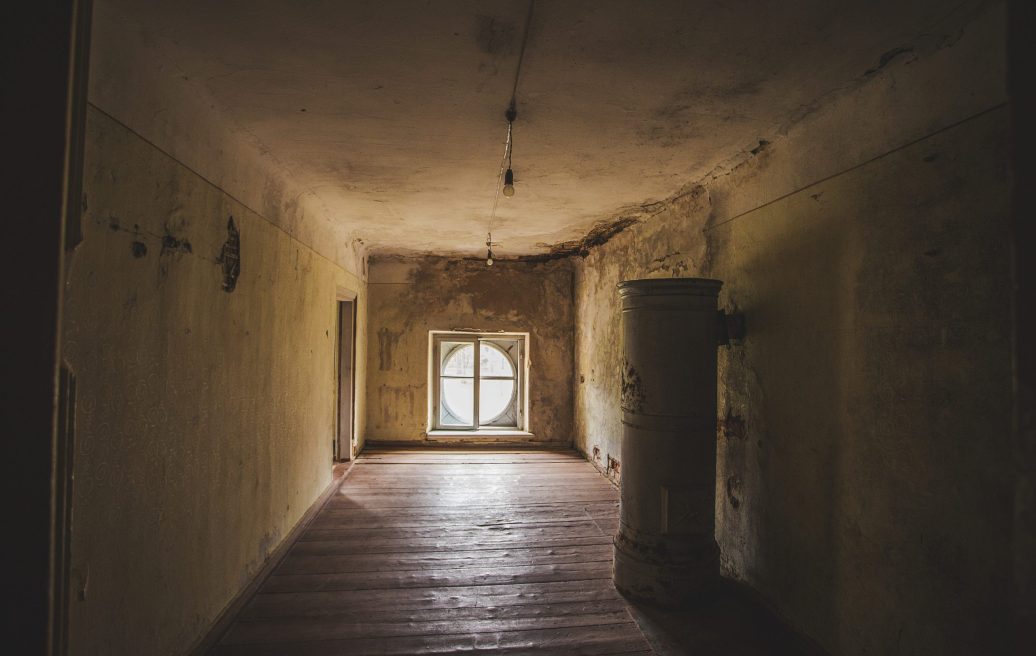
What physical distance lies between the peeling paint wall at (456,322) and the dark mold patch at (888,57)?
4880 mm

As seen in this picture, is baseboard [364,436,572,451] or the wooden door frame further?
baseboard [364,436,572,451]

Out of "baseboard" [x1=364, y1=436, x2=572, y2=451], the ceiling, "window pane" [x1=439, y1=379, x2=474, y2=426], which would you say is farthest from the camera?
"window pane" [x1=439, y1=379, x2=474, y2=426]

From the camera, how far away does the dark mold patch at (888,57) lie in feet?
5.64

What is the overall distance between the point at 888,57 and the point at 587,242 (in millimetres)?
3821

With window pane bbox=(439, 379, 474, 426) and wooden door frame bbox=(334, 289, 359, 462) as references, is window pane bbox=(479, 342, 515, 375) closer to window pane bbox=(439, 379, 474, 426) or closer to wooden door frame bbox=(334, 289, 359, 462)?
window pane bbox=(439, 379, 474, 426)

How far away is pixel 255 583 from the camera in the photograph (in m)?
2.76

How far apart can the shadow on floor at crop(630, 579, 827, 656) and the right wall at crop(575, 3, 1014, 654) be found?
8 cm

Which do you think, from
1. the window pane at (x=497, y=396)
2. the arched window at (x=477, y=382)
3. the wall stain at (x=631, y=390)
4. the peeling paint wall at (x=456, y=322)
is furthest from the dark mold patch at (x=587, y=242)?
the wall stain at (x=631, y=390)

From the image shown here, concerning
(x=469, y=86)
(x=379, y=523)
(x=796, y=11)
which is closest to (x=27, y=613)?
(x=469, y=86)

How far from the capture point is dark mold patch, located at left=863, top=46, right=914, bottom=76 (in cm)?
172

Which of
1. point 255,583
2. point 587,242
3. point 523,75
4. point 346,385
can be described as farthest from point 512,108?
point 346,385

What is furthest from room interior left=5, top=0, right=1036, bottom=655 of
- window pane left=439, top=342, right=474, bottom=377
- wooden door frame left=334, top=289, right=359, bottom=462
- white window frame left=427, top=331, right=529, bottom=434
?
window pane left=439, top=342, right=474, bottom=377

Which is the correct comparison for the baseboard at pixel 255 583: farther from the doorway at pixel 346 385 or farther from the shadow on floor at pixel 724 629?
the shadow on floor at pixel 724 629

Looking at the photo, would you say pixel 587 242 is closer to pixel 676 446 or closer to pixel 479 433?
pixel 479 433
